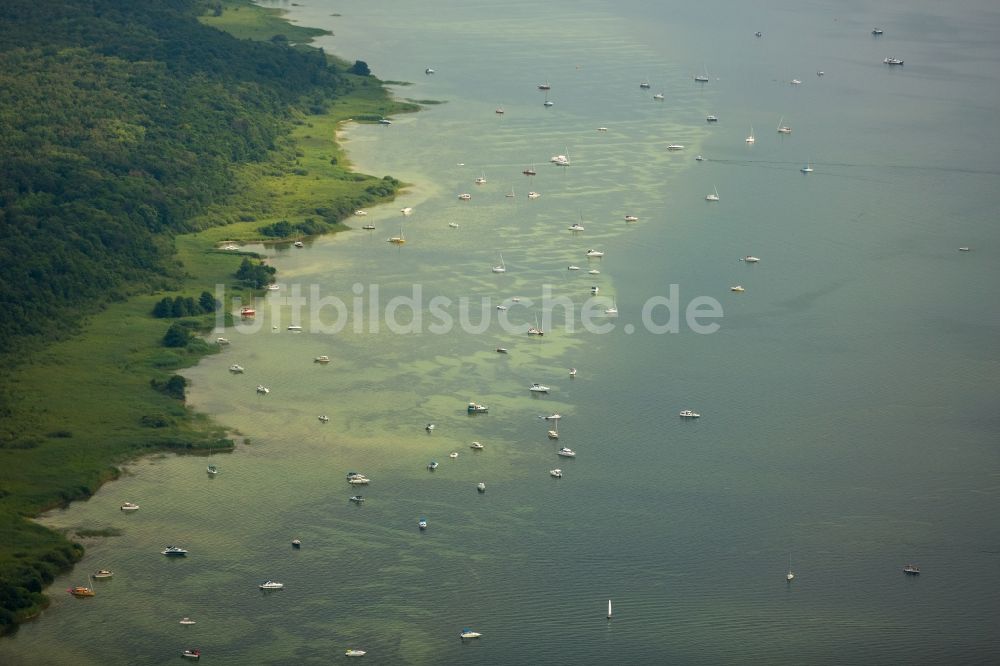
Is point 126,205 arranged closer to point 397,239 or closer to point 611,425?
point 397,239

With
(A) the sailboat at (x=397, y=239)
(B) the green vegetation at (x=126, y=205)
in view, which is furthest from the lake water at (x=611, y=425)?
(B) the green vegetation at (x=126, y=205)

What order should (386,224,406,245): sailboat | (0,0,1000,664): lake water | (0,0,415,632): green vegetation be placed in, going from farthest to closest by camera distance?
(386,224,406,245): sailboat < (0,0,415,632): green vegetation < (0,0,1000,664): lake water

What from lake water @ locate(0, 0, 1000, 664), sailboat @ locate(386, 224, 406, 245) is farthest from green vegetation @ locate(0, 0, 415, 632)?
sailboat @ locate(386, 224, 406, 245)

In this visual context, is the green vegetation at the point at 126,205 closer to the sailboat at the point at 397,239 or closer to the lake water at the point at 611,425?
the lake water at the point at 611,425

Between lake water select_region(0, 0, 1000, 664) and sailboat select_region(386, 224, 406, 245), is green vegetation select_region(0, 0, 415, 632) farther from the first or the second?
sailboat select_region(386, 224, 406, 245)

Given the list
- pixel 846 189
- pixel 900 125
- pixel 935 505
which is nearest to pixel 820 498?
pixel 935 505
